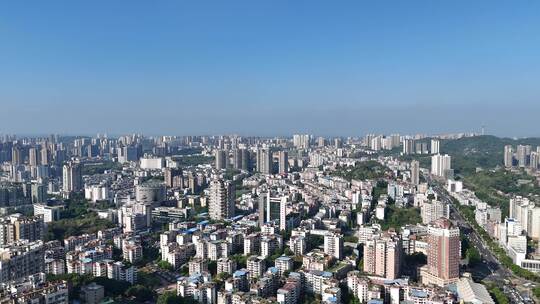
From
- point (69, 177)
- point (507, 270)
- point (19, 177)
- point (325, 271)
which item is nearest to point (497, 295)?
point (507, 270)

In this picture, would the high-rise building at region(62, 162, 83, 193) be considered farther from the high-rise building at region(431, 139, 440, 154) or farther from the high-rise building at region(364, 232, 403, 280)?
the high-rise building at region(431, 139, 440, 154)

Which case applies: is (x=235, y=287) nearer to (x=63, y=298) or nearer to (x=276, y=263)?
(x=276, y=263)

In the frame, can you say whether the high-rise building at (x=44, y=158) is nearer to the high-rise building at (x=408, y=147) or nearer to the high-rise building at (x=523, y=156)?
the high-rise building at (x=408, y=147)

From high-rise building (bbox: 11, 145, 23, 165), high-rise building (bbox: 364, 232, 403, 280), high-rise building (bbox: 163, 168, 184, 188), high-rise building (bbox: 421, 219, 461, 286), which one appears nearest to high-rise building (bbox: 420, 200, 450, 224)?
high-rise building (bbox: 364, 232, 403, 280)

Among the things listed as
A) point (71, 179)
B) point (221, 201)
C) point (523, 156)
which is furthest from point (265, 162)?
point (523, 156)

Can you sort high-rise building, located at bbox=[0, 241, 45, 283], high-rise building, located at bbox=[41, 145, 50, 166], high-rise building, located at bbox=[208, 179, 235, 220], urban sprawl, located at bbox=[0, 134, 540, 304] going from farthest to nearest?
high-rise building, located at bbox=[41, 145, 50, 166] < high-rise building, located at bbox=[208, 179, 235, 220] < high-rise building, located at bbox=[0, 241, 45, 283] < urban sprawl, located at bbox=[0, 134, 540, 304]

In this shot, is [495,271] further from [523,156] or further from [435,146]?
[435,146]
